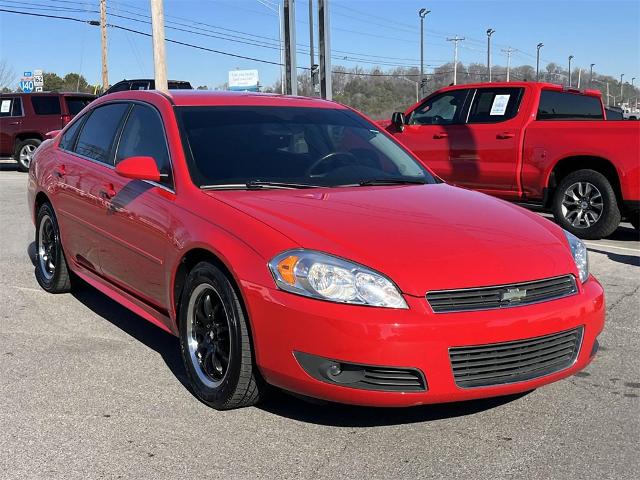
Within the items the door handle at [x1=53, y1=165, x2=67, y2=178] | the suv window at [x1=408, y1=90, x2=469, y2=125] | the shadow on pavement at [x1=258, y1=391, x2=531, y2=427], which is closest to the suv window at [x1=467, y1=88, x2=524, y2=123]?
the suv window at [x1=408, y1=90, x2=469, y2=125]

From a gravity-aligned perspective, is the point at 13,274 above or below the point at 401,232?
below

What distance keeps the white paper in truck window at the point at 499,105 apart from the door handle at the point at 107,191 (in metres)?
6.23

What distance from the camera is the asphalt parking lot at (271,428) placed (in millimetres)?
3010

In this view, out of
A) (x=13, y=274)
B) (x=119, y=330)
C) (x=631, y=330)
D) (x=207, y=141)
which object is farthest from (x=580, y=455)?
(x=13, y=274)

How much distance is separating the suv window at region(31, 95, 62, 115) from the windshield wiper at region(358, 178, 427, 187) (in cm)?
1658

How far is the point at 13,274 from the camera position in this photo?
6637 millimetres

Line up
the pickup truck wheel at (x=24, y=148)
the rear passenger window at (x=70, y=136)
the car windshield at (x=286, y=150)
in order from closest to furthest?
the car windshield at (x=286, y=150) → the rear passenger window at (x=70, y=136) → the pickup truck wheel at (x=24, y=148)

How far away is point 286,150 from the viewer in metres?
4.34

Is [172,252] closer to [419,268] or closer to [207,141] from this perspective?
[207,141]

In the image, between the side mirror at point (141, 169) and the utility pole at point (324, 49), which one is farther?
the utility pole at point (324, 49)

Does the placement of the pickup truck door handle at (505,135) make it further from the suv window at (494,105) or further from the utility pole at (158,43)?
the utility pole at (158,43)

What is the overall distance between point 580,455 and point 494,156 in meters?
6.57

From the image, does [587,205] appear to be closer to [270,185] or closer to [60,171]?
[270,185]

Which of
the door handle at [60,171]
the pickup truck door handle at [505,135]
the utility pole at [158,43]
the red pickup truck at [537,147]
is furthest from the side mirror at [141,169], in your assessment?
the utility pole at [158,43]
